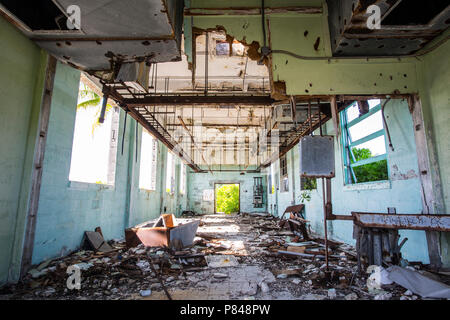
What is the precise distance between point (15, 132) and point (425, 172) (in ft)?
18.6

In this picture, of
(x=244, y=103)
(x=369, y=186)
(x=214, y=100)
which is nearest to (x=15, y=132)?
(x=214, y=100)

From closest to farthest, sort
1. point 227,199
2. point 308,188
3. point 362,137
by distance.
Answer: point 362,137, point 308,188, point 227,199

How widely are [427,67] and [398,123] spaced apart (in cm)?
90

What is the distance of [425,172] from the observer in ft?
11.1

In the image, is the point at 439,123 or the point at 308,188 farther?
the point at 308,188

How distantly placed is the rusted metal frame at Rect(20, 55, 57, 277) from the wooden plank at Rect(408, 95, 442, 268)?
217 inches

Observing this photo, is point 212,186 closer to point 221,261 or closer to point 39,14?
point 221,261

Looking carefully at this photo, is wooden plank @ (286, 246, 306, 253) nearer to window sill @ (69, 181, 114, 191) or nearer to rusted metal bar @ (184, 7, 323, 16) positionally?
rusted metal bar @ (184, 7, 323, 16)

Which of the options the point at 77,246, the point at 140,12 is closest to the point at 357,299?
the point at 140,12

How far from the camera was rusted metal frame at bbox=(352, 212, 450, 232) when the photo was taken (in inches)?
112

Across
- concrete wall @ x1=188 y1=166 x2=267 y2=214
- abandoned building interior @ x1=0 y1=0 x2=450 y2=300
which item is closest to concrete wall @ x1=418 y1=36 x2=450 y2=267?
abandoned building interior @ x1=0 y1=0 x2=450 y2=300

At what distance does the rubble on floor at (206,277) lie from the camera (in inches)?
108

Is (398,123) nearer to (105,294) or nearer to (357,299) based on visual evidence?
(357,299)

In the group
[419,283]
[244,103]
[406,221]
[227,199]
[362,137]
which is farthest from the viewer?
[227,199]
